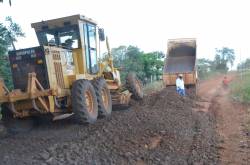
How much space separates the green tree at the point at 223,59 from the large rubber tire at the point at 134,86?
42.3 metres

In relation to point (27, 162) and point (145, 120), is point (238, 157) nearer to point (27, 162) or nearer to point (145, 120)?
point (145, 120)

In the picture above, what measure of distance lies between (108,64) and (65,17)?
8.72ft

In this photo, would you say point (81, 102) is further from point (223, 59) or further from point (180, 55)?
point (223, 59)

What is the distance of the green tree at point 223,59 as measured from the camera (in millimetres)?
56253

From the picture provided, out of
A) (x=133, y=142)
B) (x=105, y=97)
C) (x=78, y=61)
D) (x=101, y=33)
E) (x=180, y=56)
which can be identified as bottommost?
(x=133, y=142)

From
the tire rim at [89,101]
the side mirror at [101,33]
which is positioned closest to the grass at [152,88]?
the side mirror at [101,33]

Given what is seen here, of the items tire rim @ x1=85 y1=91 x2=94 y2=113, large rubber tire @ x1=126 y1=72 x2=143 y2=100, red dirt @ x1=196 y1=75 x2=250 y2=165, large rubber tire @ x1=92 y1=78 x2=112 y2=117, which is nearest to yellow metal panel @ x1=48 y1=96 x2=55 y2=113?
tire rim @ x1=85 y1=91 x2=94 y2=113

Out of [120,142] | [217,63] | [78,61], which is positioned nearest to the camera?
[120,142]

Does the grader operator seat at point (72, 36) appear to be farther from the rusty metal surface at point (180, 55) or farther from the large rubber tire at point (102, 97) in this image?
the rusty metal surface at point (180, 55)

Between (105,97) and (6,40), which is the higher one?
(6,40)

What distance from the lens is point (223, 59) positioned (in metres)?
60.8

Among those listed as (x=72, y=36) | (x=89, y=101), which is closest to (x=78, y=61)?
Answer: (x=72, y=36)

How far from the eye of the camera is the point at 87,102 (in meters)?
9.38

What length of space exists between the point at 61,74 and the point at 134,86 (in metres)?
4.14
